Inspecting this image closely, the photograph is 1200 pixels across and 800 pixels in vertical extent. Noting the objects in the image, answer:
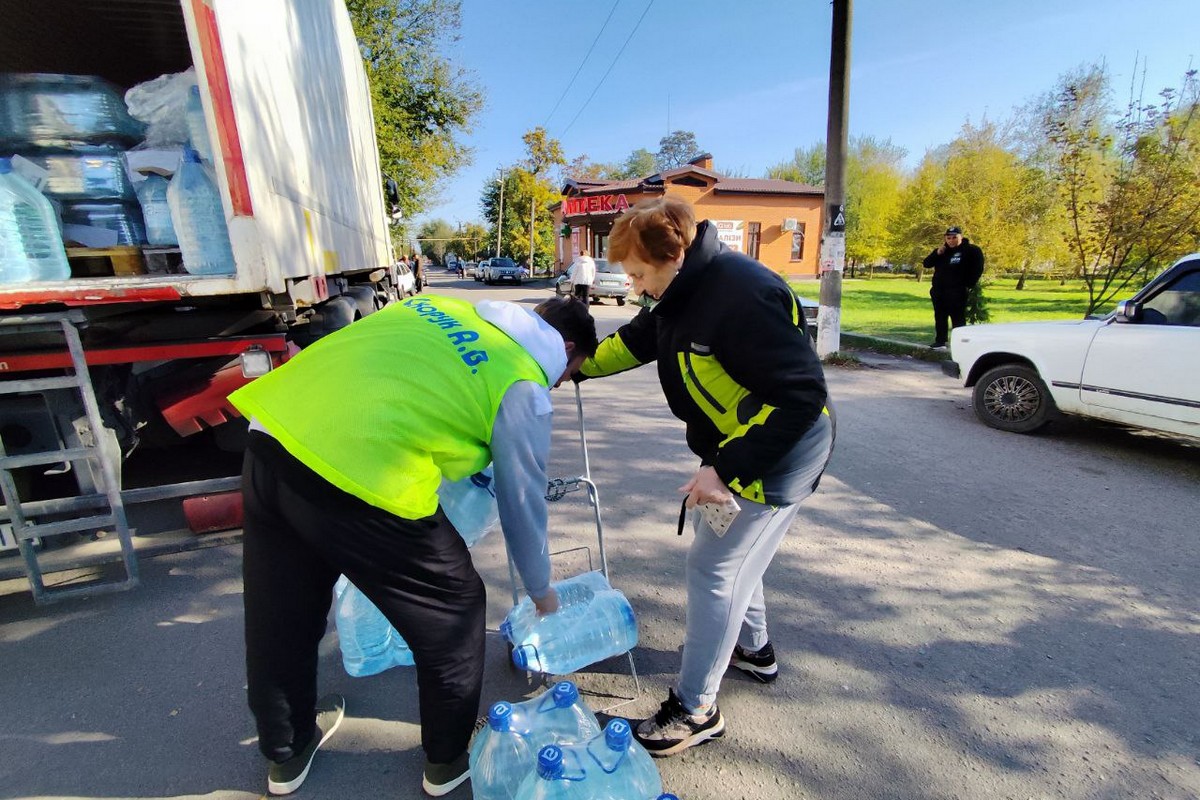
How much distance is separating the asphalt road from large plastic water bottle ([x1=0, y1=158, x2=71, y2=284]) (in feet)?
5.37

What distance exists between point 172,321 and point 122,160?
35.0 inches

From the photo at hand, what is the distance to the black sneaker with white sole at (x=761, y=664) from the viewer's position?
7.96ft

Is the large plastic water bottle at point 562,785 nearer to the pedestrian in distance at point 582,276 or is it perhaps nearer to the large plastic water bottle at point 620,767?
the large plastic water bottle at point 620,767

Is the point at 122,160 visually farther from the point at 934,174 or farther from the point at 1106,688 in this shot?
the point at 934,174

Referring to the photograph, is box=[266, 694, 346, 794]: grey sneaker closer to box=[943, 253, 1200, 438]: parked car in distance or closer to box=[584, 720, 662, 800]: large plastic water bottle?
box=[584, 720, 662, 800]: large plastic water bottle

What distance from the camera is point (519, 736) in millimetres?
1843

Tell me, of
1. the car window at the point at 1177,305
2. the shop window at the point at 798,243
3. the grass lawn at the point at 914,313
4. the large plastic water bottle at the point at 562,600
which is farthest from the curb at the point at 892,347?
the shop window at the point at 798,243

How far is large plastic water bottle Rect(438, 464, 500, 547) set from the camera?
2090 millimetres

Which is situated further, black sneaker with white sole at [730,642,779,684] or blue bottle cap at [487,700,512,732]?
black sneaker with white sole at [730,642,779,684]

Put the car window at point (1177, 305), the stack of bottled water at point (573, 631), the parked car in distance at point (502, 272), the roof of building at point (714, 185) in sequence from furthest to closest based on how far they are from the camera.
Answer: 1. the parked car in distance at point (502, 272)
2. the roof of building at point (714, 185)
3. the car window at point (1177, 305)
4. the stack of bottled water at point (573, 631)

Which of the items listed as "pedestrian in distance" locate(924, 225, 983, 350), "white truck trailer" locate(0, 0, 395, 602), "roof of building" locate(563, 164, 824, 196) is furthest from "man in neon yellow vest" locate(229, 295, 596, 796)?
"roof of building" locate(563, 164, 824, 196)

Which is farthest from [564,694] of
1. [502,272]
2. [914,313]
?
[502,272]

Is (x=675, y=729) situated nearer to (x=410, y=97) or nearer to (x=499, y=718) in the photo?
(x=499, y=718)

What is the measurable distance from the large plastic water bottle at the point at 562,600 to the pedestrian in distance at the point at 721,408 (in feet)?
1.84
